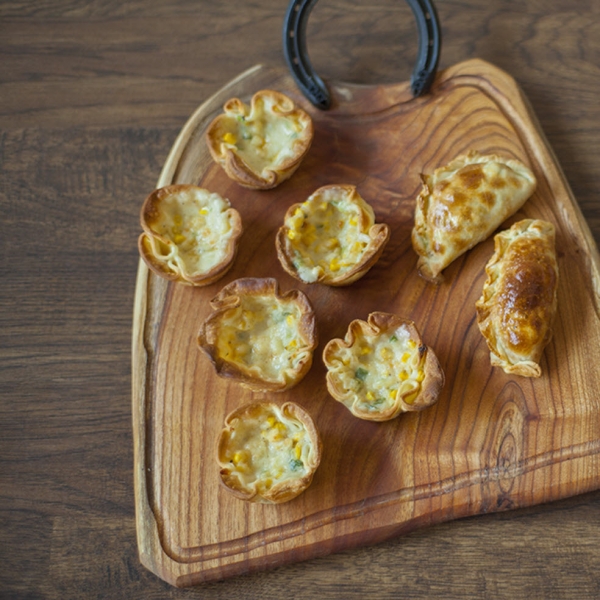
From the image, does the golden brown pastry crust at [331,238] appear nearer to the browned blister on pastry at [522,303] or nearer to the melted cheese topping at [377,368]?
the melted cheese topping at [377,368]

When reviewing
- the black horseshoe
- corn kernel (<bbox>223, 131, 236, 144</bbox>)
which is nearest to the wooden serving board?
the black horseshoe

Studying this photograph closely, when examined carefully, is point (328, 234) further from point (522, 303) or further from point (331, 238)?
point (522, 303)

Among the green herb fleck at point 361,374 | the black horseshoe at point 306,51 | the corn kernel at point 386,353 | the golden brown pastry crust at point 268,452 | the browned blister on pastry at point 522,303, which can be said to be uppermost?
the black horseshoe at point 306,51

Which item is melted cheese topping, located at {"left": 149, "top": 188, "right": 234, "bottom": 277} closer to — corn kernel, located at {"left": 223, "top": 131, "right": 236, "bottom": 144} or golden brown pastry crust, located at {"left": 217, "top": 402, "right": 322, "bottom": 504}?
corn kernel, located at {"left": 223, "top": 131, "right": 236, "bottom": 144}

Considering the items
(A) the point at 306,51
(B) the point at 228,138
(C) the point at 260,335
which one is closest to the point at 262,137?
(B) the point at 228,138

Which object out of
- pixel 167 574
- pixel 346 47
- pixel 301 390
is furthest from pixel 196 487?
pixel 346 47

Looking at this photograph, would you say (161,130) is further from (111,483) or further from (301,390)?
(111,483)

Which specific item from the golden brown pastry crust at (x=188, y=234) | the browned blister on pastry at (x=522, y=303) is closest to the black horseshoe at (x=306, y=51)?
the golden brown pastry crust at (x=188, y=234)
